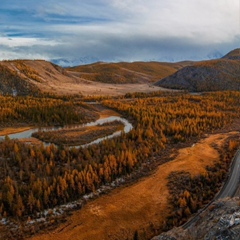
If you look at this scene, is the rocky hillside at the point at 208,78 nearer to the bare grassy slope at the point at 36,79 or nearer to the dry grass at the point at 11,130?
the bare grassy slope at the point at 36,79

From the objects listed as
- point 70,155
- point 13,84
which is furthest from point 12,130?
point 13,84

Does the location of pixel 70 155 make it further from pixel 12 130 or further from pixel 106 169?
pixel 12 130

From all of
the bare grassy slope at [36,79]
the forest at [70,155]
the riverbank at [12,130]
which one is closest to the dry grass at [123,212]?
the forest at [70,155]

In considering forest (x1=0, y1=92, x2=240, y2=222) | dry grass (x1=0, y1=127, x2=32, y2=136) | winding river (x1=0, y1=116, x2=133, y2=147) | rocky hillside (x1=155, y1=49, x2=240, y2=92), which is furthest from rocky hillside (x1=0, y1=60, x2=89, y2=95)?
rocky hillside (x1=155, y1=49, x2=240, y2=92)

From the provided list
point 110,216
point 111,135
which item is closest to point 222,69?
point 111,135

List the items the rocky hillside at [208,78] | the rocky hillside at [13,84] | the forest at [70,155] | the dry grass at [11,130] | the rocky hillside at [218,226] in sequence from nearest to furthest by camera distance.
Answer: the rocky hillside at [218,226] < the forest at [70,155] < the dry grass at [11,130] < the rocky hillside at [13,84] < the rocky hillside at [208,78]

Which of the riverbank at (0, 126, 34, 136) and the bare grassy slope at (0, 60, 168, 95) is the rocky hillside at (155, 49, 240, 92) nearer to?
the bare grassy slope at (0, 60, 168, 95)
